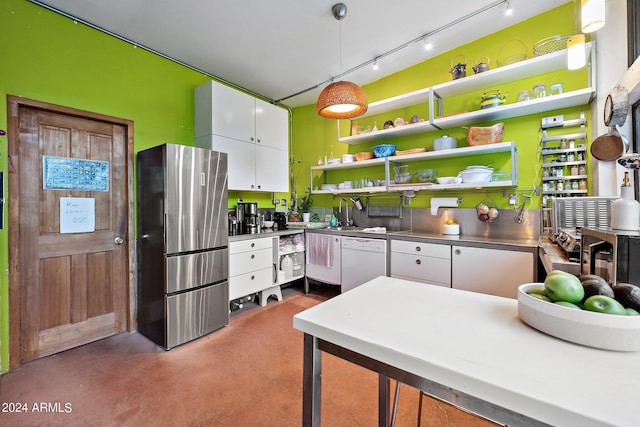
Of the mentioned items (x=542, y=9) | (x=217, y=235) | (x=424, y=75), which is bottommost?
(x=217, y=235)

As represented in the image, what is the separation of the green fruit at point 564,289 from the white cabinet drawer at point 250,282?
9.10ft

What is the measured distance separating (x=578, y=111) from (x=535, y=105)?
0.37 meters

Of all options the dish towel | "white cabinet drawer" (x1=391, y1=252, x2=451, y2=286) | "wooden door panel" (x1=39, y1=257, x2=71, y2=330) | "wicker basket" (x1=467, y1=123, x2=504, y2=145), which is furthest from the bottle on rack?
"wooden door panel" (x1=39, y1=257, x2=71, y2=330)

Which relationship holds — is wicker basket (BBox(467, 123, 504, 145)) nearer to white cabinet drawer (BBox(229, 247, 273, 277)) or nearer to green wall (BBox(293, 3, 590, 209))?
green wall (BBox(293, 3, 590, 209))

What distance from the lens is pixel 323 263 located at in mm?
3625

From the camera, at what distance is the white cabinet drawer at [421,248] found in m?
2.68

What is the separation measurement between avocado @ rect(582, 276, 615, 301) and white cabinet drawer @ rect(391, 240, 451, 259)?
200 centimetres

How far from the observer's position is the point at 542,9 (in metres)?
2.54

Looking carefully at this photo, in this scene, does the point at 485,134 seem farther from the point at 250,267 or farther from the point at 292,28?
the point at 250,267

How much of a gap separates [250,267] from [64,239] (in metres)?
1.68

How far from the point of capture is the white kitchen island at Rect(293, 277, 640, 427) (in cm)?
50

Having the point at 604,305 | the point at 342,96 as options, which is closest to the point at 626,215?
the point at 604,305

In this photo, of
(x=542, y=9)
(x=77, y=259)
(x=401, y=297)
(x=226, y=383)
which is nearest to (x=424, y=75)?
(x=542, y=9)

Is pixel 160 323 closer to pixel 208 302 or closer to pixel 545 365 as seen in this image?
pixel 208 302
